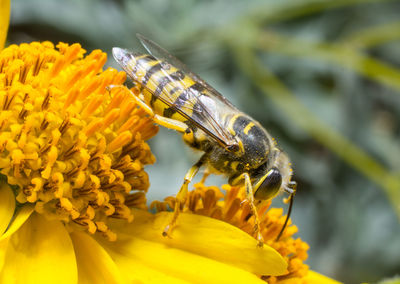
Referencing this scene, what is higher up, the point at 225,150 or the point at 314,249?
the point at 314,249

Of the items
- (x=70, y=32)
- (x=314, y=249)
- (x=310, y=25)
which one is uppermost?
(x=310, y=25)

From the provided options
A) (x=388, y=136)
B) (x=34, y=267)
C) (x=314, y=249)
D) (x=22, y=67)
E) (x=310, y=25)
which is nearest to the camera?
(x=34, y=267)

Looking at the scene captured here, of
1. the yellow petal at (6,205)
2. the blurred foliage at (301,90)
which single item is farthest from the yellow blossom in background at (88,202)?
the blurred foliage at (301,90)

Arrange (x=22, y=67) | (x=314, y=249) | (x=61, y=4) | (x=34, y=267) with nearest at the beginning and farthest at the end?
(x=34, y=267), (x=22, y=67), (x=314, y=249), (x=61, y=4)

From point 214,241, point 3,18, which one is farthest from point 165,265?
point 3,18

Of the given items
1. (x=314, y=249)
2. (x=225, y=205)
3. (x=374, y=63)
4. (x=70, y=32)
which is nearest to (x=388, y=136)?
(x=374, y=63)

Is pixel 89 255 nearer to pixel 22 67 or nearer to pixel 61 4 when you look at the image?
pixel 22 67
